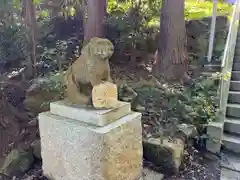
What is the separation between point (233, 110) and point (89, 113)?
76.9 inches

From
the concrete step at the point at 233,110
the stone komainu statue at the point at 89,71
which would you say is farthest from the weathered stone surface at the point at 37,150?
the concrete step at the point at 233,110

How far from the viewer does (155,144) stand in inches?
87.5

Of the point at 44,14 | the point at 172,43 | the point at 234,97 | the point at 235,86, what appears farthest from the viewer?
the point at 44,14

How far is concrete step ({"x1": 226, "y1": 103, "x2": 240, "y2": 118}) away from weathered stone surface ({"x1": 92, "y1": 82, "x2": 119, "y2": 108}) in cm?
177

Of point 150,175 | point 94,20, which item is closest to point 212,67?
point 94,20

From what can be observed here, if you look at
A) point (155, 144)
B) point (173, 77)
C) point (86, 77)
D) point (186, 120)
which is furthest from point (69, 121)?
point (173, 77)

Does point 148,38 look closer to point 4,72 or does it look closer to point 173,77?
point 173,77

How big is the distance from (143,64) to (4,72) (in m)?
2.38

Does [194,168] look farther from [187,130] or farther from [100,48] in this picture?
[100,48]

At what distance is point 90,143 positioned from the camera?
1644mm

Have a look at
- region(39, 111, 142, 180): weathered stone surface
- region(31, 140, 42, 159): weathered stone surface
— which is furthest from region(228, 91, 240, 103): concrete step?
region(31, 140, 42, 159): weathered stone surface

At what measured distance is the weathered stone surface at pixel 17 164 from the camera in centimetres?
231

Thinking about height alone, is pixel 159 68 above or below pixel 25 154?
above

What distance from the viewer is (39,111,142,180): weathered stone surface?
164 cm
